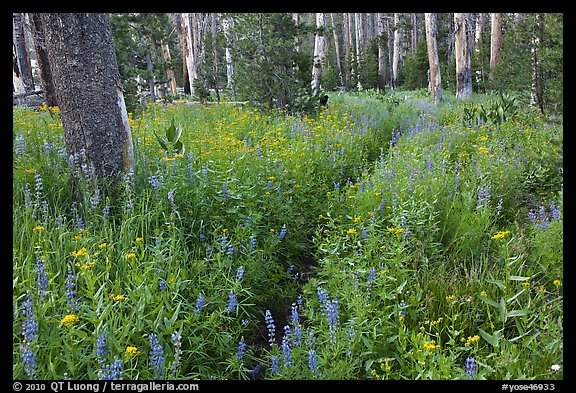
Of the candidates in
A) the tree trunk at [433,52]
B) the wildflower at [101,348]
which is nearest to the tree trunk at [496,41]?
the tree trunk at [433,52]

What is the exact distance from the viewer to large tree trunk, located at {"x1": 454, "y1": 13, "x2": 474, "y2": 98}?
13.9 metres

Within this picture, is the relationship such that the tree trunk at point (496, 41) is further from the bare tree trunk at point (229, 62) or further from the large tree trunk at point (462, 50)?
the bare tree trunk at point (229, 62)

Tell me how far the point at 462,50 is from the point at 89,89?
1278 cm

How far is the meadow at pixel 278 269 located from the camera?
2510 millimetres

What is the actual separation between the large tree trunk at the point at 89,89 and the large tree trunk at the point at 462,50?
12.5m

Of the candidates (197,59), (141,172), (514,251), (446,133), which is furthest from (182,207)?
(197,59)

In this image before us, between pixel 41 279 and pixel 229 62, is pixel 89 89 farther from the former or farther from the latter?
pixel 229 62

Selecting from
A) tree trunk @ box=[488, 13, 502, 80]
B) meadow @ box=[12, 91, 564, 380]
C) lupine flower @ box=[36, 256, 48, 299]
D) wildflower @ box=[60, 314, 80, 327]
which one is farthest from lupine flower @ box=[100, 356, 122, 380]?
tree trunk @ box=[488, 13, 502, 80]

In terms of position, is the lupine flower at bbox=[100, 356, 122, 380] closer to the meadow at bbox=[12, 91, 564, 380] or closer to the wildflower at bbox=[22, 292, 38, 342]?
the meadow at bbox=[12, 91, 564, 380]

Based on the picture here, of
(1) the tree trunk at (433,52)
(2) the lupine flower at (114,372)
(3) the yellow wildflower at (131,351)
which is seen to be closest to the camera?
(2) the lupine flower at (114,372)

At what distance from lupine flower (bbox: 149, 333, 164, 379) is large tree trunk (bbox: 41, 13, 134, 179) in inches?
84.9

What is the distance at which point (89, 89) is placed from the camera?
411cm

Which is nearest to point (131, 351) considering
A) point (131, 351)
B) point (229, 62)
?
point (131, 351)

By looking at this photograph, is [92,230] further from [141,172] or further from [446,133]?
[446,133]
